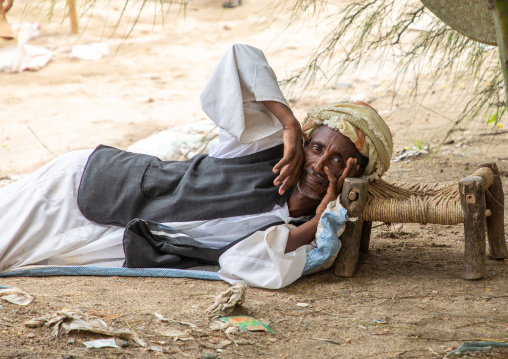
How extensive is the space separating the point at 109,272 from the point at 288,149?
1142 millimetres

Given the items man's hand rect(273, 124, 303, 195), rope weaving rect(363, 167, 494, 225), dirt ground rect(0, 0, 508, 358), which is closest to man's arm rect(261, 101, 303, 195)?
man's hand rect(273, 124, 303, 195)

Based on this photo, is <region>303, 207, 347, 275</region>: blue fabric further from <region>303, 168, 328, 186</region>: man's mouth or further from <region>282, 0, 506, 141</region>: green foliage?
<region>282, 0, 506, 141</region>: green foliage

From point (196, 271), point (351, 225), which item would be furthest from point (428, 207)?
point (196, 271)

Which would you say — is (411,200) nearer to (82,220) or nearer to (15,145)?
(82,220)

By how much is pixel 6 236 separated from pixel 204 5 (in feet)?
38.2

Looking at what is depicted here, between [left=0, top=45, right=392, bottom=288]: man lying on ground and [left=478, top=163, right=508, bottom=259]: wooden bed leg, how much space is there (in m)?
0.64

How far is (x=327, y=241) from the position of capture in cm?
287

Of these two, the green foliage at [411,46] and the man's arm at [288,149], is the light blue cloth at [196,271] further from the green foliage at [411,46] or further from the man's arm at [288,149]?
the green foliage at [411,46]

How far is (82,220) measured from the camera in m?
3.09

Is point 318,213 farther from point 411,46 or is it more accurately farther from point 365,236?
point 411,46

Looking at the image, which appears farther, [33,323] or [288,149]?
[288,149]

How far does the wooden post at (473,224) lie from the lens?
2.75 metres

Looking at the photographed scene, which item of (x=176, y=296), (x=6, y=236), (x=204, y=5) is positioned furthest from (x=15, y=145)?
(x=204, y=5)

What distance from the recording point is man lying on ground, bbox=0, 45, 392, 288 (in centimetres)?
296
